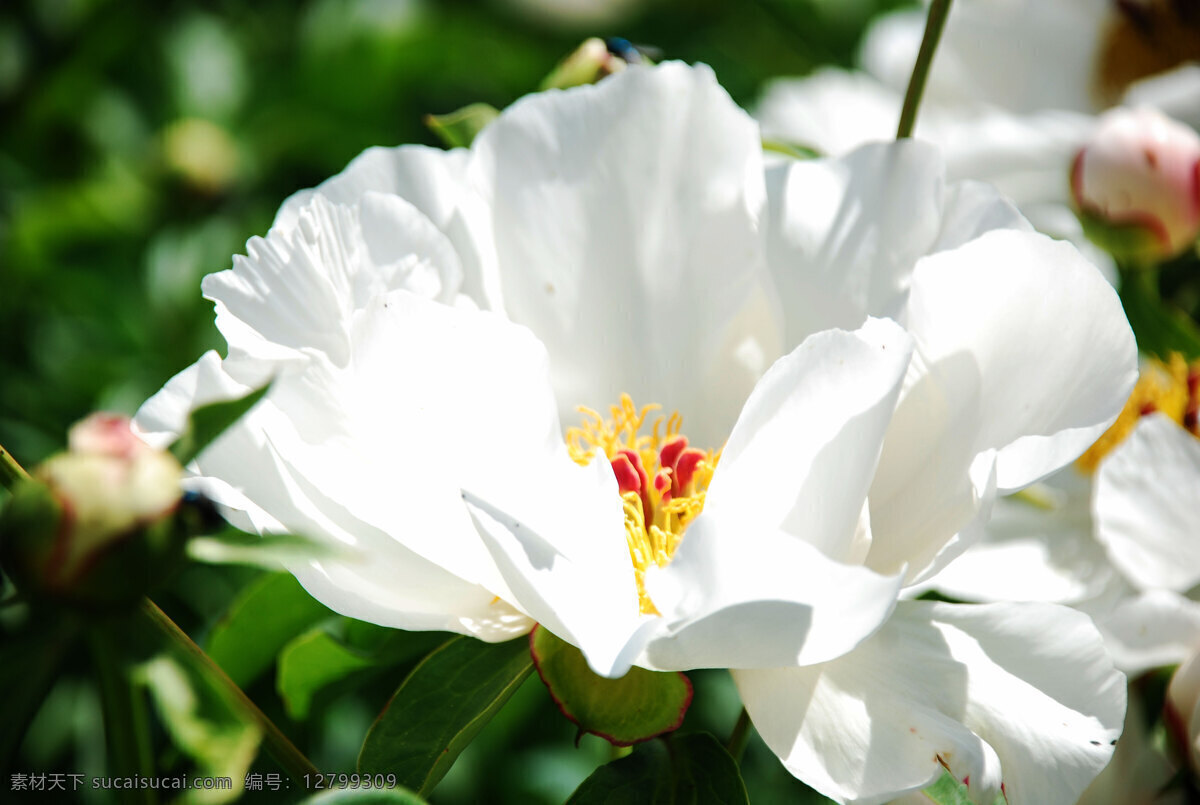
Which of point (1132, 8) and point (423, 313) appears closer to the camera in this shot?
point (423, 313)

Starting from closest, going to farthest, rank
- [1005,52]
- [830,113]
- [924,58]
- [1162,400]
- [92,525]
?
[92,525]
[924,58]
[1162,400]
[830,113]
[1005,52]

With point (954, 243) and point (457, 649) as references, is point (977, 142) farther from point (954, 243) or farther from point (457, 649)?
point (457, 649)

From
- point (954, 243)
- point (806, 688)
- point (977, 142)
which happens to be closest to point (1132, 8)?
point (977, 142)

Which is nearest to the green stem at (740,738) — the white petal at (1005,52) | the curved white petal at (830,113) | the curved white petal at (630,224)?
the curved white petal at (630,224)

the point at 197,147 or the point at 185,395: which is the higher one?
the point at 185,395

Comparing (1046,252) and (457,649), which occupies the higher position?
(1046,252)

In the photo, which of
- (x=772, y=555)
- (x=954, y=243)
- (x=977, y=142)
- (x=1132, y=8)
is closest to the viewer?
(x=772, y=555)

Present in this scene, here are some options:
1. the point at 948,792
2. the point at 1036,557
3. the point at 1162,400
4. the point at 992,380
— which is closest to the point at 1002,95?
the point at 1162,400

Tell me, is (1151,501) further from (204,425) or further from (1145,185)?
(204,425)

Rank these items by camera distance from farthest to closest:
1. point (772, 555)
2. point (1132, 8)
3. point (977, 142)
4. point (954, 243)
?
point (1132, 8)
point (977, 142)
point (954, 243)
point (772, 555)
